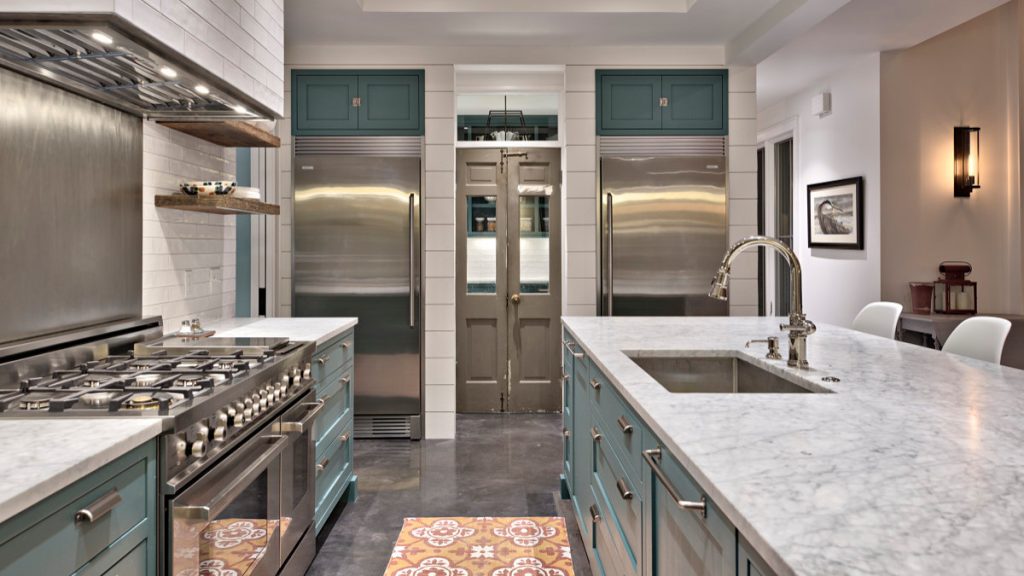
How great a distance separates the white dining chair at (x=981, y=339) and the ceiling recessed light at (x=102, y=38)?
2.80m

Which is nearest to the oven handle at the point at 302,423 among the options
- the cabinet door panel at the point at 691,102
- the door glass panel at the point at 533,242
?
the door glass panel at the point at 533,242

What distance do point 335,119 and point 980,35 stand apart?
4.91 meters

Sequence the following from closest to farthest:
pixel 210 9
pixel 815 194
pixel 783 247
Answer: pixel 783 247, pixel 210 9, pixel 815 194

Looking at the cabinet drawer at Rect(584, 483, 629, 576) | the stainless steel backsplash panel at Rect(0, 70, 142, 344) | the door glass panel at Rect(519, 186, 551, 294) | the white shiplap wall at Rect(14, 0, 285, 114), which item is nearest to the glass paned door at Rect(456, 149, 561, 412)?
the door glass panel at Rect(519, 186, 551, 294)

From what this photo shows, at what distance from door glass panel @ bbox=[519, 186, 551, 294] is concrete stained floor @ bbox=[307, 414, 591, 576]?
113cm

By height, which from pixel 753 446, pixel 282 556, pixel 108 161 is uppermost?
pixel 108 161

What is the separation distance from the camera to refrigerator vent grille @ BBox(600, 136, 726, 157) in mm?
4773

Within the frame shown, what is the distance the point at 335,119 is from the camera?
4.71 meters

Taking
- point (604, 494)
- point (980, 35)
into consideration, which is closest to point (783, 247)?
point (604, 494)

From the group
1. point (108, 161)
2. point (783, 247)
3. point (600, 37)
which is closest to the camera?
point (783, 247)

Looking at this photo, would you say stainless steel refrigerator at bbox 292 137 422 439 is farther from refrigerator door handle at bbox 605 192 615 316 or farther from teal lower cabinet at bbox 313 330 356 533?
refrigerator door handle at bbox 605 192 615 316

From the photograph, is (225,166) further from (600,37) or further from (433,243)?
(600,37)

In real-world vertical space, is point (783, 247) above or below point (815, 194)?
below

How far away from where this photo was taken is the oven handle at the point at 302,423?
2.28m
